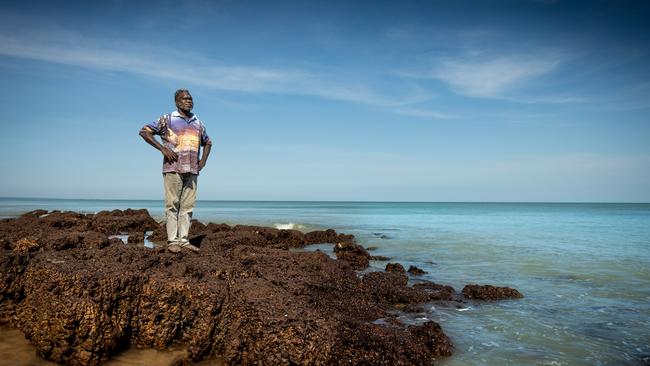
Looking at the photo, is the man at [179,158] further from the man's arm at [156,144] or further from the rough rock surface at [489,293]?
the rough rock surface at [489,293]

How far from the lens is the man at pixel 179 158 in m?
6.65

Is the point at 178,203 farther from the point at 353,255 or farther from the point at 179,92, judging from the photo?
the point at 353,255

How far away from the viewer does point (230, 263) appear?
589 centimetres

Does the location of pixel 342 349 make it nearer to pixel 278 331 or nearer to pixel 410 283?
pixel 278 331

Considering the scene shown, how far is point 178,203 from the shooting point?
274 inches

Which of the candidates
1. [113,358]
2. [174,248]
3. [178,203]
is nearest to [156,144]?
[178,203]

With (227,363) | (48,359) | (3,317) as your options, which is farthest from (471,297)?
(3,317)

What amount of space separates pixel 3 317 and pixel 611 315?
965 cm

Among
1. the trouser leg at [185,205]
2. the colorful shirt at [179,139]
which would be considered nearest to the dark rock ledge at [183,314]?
the trouser leg at [185,205]

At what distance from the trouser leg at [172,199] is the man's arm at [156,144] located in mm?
337

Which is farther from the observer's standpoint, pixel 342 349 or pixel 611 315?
pixel 611 315

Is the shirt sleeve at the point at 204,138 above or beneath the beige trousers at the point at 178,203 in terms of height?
above

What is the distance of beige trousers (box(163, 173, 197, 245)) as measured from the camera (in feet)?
22.2

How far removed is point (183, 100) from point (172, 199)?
67.7 inches
